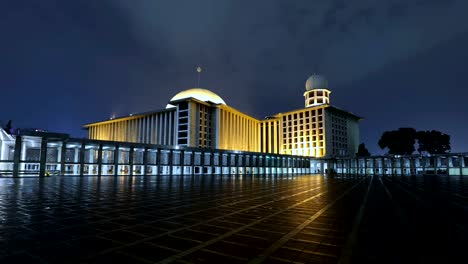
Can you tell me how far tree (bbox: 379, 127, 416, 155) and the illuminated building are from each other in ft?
58.0

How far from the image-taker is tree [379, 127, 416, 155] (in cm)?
7819

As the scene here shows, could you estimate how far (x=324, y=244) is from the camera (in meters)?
4.05

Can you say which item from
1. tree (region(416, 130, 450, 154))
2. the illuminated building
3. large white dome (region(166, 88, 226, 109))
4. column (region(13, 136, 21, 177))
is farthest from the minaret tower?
column (region(13, 136, 21, 177))

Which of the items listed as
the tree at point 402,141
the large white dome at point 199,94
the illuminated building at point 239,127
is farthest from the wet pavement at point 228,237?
the large white dome at point 199,94

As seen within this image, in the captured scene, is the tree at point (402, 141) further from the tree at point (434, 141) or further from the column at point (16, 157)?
the column at point (16, 157)

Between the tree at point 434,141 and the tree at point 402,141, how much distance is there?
2.36m

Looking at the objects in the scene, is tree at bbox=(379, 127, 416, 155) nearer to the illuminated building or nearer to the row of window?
the illuminated building

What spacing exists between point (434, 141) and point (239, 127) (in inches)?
2491

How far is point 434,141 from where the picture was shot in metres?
76.8

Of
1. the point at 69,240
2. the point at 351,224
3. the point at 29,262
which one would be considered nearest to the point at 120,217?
the point at 69,240

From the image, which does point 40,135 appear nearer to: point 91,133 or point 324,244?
point 324,244

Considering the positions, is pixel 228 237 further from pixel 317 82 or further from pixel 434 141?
pixel 317 82

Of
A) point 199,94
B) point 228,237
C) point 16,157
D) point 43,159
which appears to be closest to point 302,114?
point 199,94

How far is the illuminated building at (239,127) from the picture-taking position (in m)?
79.1
